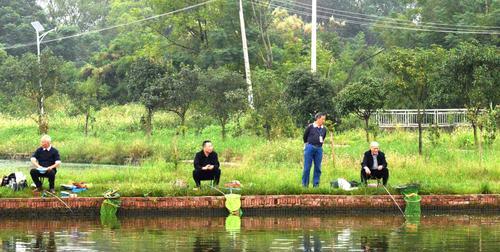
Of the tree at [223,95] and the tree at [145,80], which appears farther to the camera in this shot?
the tree at [145,80]

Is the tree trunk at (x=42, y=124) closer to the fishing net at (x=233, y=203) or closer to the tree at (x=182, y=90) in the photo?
the tree at (x=182, y=90)

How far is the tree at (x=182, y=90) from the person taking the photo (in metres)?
44.8

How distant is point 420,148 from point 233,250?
54.6 ft

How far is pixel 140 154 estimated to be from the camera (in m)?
40.4

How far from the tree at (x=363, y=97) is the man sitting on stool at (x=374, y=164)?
14.1 m

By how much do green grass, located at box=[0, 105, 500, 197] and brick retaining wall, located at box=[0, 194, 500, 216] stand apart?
31cm

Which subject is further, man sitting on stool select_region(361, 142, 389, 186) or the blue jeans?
the blue jeans

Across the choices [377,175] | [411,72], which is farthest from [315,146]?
[411,72]

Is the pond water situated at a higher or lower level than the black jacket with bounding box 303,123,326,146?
lower

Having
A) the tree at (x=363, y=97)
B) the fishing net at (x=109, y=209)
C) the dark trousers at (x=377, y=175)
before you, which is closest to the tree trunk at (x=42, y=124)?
the tree at (x=363, y=97)

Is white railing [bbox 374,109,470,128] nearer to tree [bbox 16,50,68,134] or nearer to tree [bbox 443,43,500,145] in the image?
tree [bbox 443,43,500,145]

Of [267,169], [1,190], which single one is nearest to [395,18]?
[267,169]

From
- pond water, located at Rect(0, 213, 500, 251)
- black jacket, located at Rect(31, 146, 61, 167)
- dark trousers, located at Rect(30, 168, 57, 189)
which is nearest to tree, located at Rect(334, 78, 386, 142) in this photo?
pond water, located at Rect(0, 213, 500, 251)

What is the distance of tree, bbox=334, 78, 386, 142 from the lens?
34.7 metres
